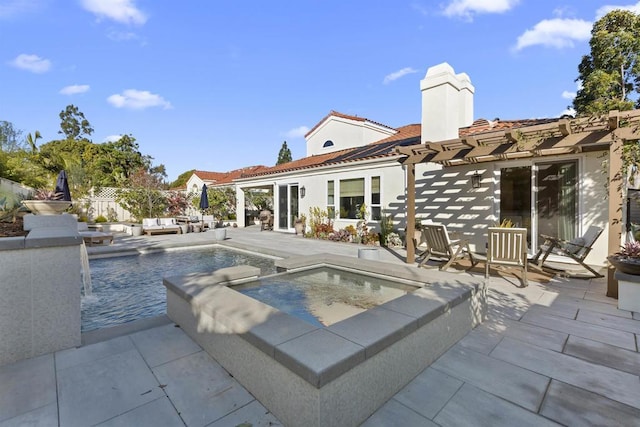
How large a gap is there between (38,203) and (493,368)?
24.3ft

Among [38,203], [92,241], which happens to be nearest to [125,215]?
[92,241]

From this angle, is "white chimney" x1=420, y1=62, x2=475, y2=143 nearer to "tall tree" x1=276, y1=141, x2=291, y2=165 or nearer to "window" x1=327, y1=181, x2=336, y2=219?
"window" x1=327, y1=181, x2=336, y2=219

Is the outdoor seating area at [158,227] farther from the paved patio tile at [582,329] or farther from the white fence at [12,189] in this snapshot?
the paved patio tile at [582,329]

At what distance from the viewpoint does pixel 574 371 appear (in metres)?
2.67

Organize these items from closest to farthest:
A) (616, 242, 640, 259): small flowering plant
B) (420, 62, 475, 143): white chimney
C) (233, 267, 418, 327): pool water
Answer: (233, 267, 418, 327): pool water, (616, 242, 640, 259): small flowering plant, (420, 62, 475, 143): white chimney

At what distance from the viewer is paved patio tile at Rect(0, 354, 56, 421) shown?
2.13 meters

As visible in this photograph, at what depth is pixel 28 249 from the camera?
9.36 ft

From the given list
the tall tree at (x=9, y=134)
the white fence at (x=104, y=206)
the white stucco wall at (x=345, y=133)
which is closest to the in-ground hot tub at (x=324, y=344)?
the white stucco wall at (x=345, y=133)

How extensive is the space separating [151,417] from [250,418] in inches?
27.4

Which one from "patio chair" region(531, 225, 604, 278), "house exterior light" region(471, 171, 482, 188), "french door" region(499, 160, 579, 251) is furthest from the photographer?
"house exterior light" region(471, 171, 482, 188)

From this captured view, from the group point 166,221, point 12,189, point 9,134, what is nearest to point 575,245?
point 12,189

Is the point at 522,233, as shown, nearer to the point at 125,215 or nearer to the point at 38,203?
the point at 38,203

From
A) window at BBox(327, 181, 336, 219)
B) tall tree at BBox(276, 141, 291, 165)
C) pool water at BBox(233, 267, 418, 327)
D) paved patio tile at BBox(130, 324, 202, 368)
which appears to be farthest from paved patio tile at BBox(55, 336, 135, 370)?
tall tree at BBox(276, 141, 291, 165)

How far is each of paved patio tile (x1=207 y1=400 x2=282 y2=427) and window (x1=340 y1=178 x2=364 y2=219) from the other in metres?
10.1
